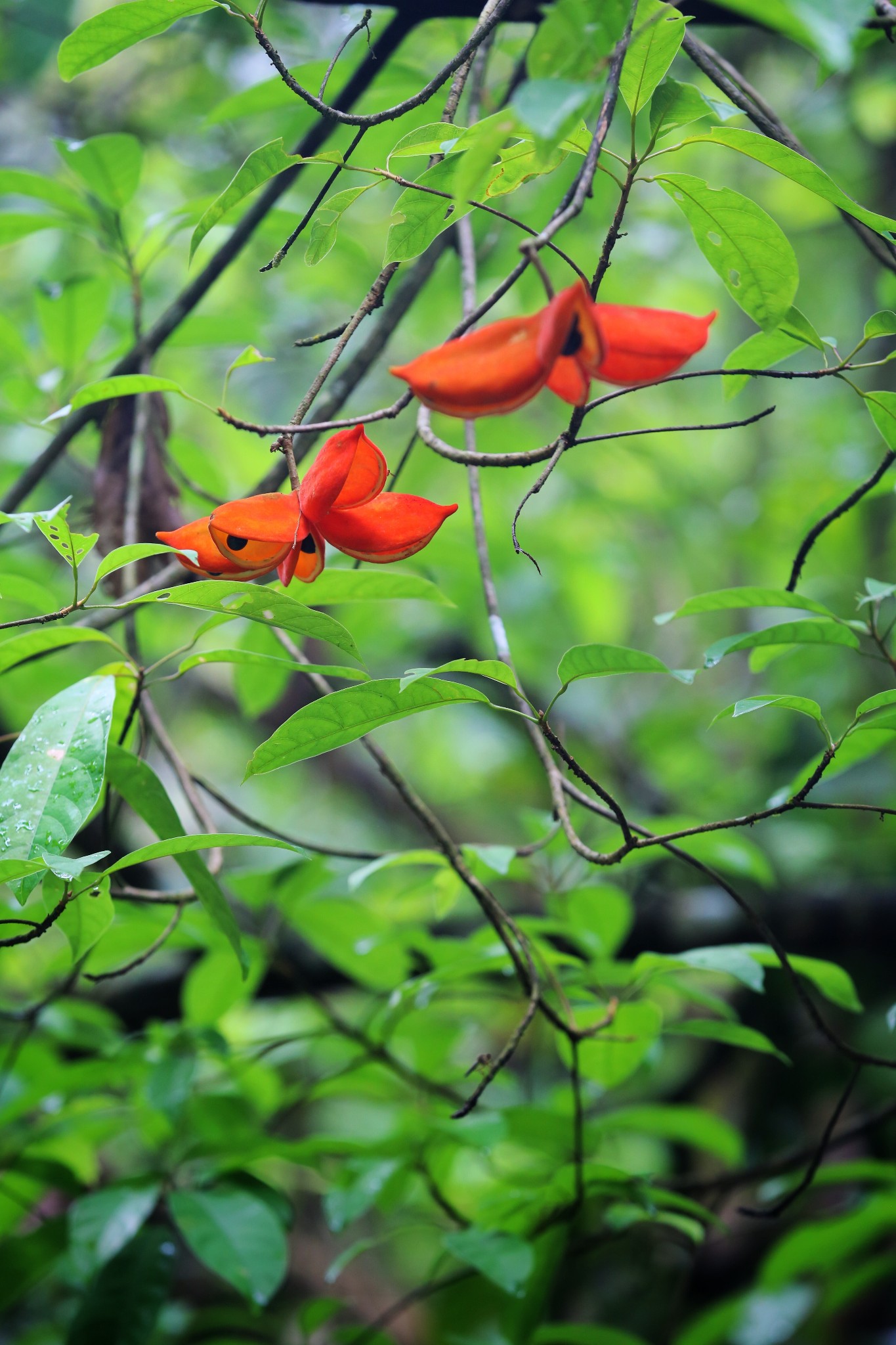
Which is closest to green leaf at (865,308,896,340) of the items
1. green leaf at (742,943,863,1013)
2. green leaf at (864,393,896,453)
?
green leaf at (864,393,896,453)

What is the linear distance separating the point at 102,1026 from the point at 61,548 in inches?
44.0

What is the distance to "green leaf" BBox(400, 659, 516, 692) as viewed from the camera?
2.40 ft

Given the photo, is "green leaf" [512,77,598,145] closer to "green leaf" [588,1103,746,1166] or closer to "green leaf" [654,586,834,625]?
"green leaf" [654,586,834,625]

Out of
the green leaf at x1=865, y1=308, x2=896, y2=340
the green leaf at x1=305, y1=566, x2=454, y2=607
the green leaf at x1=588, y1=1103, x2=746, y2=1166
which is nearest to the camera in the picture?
the green leaf at x1=865, y1=308, x2=896, y2=340

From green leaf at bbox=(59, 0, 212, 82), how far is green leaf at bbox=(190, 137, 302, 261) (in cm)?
16

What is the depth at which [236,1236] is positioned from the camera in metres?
1.12

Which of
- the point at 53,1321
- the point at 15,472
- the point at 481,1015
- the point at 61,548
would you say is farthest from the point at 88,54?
the point at 481,1015

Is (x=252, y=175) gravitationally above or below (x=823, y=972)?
above

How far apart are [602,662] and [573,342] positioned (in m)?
0.30

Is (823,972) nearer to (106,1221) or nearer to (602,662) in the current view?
(602,662)

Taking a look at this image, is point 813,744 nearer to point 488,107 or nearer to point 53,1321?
point 488,107

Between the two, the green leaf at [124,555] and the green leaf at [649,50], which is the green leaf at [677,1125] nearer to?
the green leaf at [124,555]

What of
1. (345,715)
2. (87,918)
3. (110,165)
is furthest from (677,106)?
(110,165)

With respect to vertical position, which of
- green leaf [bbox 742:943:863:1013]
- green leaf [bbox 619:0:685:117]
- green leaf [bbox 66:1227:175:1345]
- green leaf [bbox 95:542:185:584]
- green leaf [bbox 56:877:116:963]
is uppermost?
green leaf [bbox 619:0:685:117]
